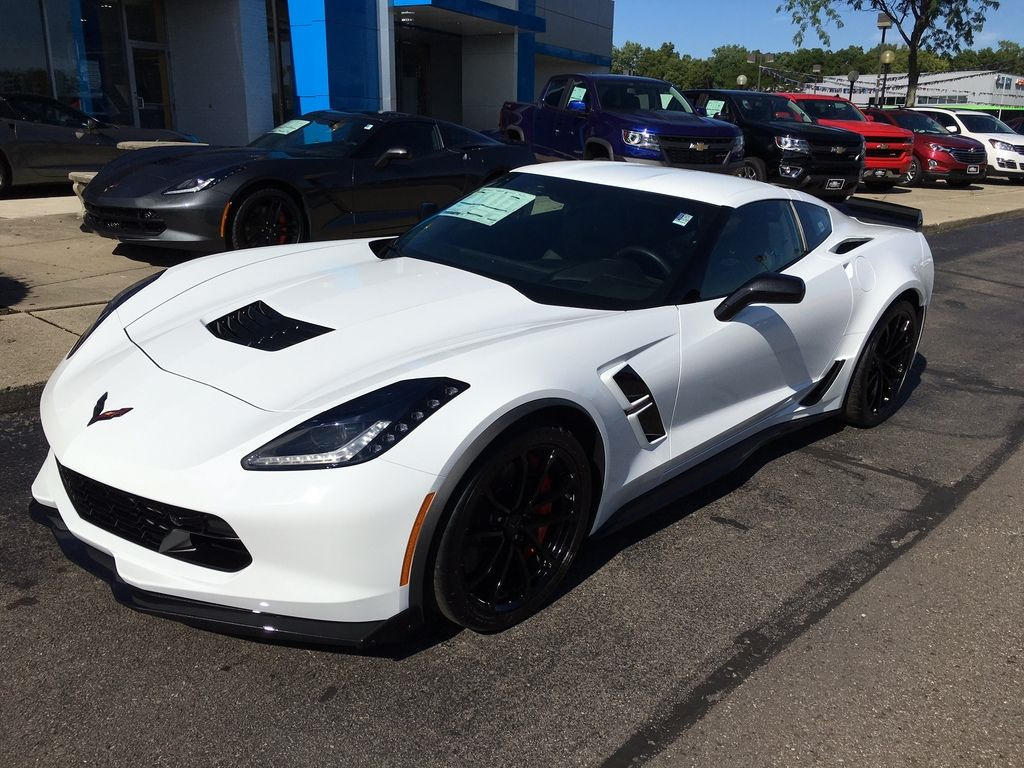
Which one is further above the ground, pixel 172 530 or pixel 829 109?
pixel 829 109

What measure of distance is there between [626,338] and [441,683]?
1.30 m

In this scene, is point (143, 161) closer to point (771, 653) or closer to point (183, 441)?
point (183, 441)

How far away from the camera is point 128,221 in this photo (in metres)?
6.99

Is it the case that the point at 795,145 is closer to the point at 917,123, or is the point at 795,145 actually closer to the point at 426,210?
the point at 917,123

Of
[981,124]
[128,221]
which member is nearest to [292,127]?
[128,221]

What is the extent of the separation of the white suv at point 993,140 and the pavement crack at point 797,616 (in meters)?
19.4

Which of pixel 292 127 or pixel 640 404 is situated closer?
Result: pixel 640 404

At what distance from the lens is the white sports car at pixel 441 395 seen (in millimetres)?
2363

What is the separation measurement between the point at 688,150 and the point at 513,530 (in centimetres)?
962

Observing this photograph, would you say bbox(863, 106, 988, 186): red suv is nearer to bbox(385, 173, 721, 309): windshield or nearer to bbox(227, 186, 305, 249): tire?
bbox(227, 186, 305, 249): tire

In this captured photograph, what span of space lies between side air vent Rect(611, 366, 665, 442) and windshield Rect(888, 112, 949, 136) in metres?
18.6

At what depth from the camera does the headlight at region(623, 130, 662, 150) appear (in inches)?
441

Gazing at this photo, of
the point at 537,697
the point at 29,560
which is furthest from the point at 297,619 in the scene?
the point at 29,560

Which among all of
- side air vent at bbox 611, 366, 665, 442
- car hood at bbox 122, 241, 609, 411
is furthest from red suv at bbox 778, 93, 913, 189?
side air vent at bbox 611, 366, 665, 442
